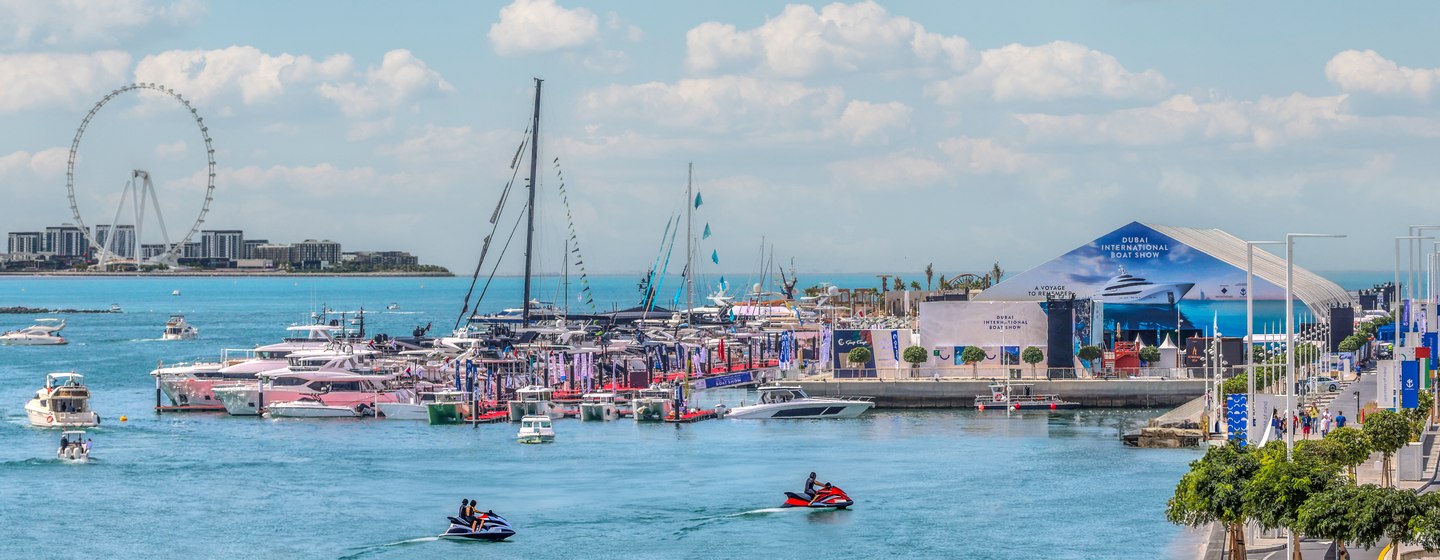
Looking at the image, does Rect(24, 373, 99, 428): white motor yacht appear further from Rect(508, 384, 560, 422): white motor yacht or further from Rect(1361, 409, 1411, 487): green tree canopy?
Rect(1361, 409, 1411, 487): green tree canopy

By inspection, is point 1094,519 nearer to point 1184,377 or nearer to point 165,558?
point 165,558

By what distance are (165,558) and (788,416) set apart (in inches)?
1857

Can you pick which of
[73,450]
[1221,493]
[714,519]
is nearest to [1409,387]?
[714,519]

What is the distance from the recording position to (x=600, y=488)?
66312mm

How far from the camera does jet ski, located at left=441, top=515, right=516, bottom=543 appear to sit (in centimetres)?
5484

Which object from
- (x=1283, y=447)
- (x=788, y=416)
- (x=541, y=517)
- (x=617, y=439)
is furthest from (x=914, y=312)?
(x=1283, y=447)

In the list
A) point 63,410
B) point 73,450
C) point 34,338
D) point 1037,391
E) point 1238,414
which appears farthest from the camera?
point 34,338

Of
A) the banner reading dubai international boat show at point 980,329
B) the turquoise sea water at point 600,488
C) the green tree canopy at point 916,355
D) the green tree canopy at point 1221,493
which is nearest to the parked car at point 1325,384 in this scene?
the turquoise sea water at point 600,488

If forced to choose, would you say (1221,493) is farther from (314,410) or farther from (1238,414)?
(314,410)

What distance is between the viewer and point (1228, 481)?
3788cm

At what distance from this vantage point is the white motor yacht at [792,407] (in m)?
96.6

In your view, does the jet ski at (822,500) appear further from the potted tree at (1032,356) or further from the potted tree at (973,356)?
the potted tree at (1032,356)

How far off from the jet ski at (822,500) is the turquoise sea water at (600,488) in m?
0.55

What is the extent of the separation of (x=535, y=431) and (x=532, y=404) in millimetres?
10456
